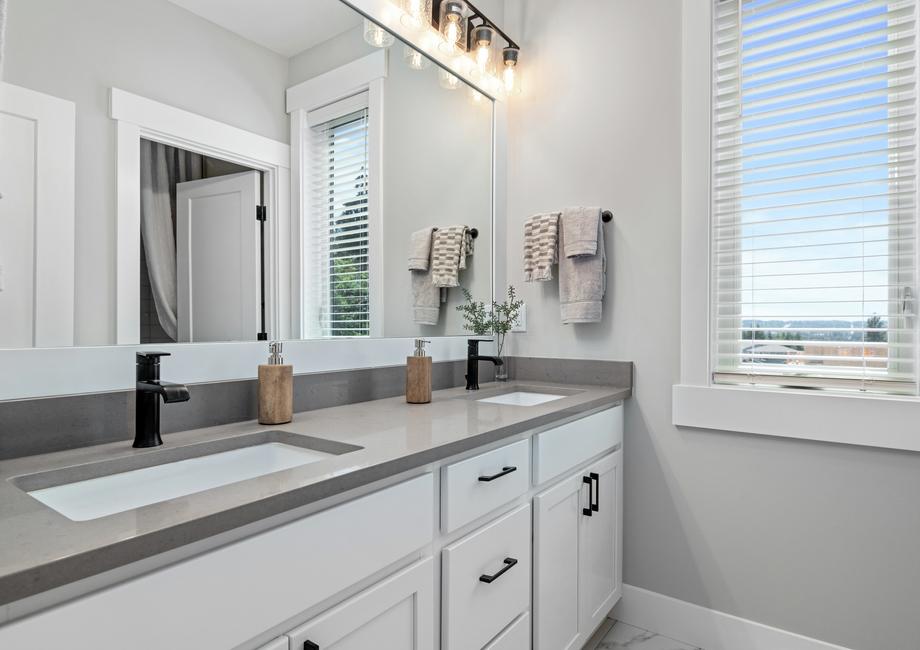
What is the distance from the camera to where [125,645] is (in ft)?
1.92

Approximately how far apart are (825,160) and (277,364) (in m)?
1.72

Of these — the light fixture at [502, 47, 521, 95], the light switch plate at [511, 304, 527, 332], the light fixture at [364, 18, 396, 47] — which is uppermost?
the light fixture at [502, 47, 521, 95]

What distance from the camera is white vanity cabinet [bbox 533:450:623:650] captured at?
55.2 inches

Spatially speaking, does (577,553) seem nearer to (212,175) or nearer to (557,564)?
(557,564)

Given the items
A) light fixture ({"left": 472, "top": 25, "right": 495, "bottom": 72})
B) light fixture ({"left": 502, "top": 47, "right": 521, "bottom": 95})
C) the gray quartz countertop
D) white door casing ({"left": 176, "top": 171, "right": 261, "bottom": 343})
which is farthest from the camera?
light fixture ({"left": 502, "top": 47, "right": 521, "bottom": 95})

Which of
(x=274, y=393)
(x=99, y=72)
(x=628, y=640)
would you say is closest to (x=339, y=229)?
(x=274, y=393)

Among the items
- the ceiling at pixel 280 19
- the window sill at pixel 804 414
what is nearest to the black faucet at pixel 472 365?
the window sill at pixel 804 414

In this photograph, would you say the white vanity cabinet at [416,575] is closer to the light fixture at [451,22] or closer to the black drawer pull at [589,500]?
the black drawer pull at [589,500]

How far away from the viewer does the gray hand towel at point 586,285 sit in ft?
6.45

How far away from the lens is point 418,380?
5.19ft

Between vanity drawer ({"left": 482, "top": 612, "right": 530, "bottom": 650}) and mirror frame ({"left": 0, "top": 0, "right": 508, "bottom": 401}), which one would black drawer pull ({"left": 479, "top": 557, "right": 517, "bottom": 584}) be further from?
mirror frame ({"left": 0, "top": 0, "right": 508, "bottom": 401})

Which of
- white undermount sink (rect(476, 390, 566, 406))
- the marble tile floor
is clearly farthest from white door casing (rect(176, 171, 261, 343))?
the marble tile floor

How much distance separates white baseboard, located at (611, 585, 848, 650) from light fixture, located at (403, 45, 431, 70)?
2.05 m

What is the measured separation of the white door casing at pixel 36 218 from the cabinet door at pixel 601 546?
1.42 metres
